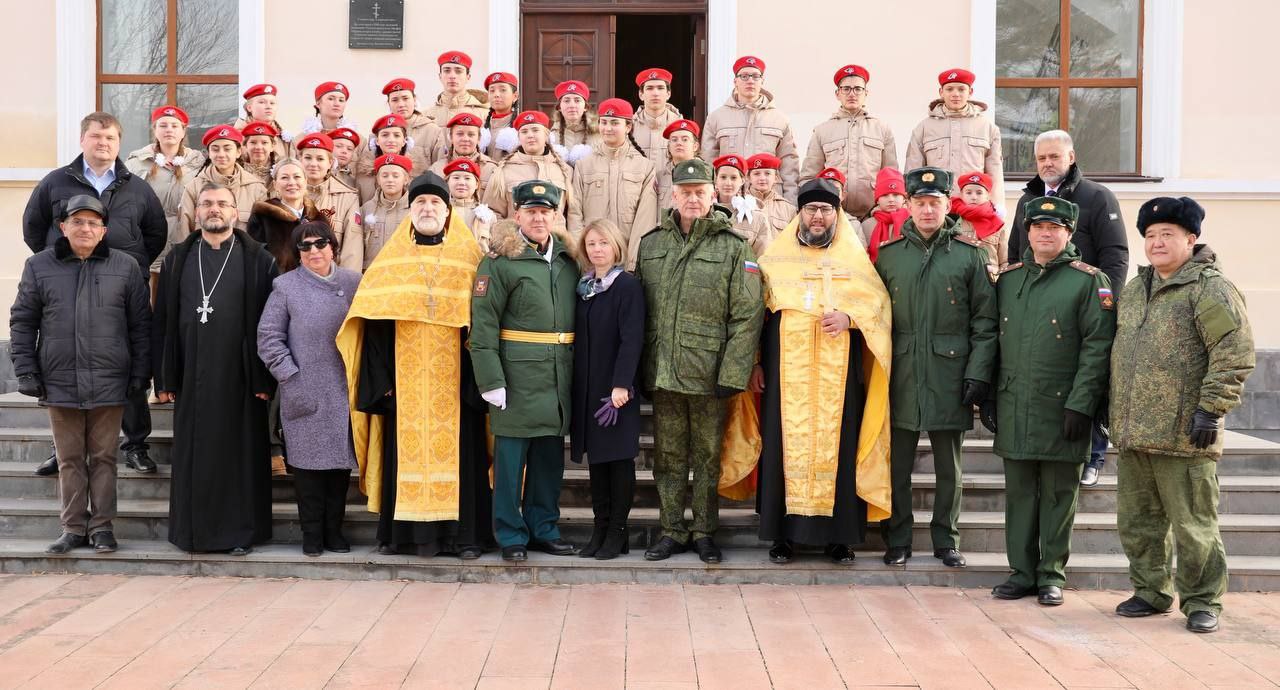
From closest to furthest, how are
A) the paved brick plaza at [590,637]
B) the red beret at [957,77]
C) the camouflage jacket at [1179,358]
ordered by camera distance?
the paved brick plaza at [590,637] < the camouflage jacket at [1179,358] < the red beret at [957,77]

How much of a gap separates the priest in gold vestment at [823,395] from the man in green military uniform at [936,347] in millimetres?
80

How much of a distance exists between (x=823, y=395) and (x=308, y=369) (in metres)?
2.60

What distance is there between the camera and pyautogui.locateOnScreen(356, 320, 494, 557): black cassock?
20.7ft

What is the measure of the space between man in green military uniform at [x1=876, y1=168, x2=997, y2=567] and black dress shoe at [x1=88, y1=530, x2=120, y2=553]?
3.92m

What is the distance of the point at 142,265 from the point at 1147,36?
7.75m

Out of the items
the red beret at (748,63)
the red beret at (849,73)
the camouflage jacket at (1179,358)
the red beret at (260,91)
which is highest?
the red beret at (748,63)

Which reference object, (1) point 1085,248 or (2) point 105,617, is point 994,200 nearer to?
(1) point 1085,248

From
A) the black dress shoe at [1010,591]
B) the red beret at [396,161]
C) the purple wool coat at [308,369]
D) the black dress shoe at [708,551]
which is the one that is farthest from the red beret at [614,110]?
the black dress shoe at [1010,591]

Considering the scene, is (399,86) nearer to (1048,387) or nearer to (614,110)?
(614,110)

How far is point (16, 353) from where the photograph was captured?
6262 mm

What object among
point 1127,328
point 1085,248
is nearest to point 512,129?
point 1085,248

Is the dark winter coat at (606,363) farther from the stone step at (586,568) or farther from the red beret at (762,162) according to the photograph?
the red beret at (762,162)

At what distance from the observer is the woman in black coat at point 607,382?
20.4ft

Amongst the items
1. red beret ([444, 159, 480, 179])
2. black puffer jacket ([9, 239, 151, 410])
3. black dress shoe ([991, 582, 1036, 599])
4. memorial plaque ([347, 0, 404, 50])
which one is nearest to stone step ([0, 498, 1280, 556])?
black dress shoe ([991, 582, 1036, 599])
